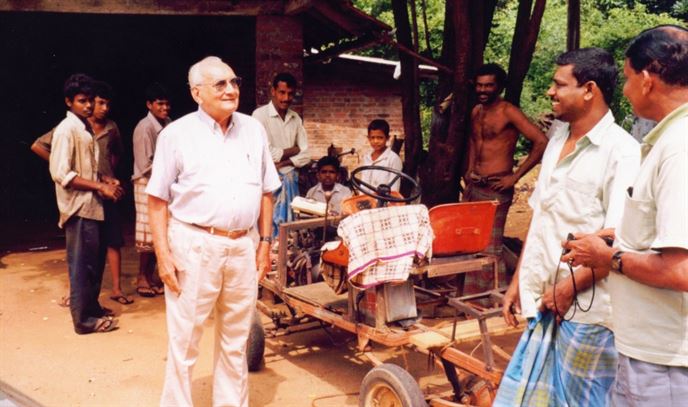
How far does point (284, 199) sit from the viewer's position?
729 cm

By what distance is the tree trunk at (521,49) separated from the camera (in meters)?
7.76

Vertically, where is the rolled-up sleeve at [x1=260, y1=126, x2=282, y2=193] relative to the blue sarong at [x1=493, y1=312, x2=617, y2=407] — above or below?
above

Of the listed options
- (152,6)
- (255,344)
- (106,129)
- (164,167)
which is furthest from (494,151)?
(152,6)

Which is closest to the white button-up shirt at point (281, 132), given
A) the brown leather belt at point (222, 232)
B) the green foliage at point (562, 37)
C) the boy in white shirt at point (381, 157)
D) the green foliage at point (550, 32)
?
the boy in white shirt at point (381, 157)

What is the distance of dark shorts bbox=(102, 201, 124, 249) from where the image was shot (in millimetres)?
6758

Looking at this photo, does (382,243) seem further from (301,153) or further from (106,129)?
(106,129)

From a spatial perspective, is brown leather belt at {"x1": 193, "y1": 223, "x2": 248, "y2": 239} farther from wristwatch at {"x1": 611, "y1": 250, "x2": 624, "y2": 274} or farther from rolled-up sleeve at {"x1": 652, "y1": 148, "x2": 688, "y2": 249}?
rolled-up sleeve at {"x1": 652, "y1": 148, "x2": 688, "y2": 249}

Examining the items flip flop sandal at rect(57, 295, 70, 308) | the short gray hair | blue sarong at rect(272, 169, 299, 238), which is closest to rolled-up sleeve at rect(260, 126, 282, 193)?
the short gray hair

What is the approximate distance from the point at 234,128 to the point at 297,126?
10.6ft

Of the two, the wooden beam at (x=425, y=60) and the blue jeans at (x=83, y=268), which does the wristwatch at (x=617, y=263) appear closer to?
the blue jeans at (x=83, y=268)

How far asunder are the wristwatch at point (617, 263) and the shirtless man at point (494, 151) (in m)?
4.02

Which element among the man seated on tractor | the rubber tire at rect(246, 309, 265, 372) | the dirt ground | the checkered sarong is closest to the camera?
the dirt ground

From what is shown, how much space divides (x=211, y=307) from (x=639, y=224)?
8.88 feet

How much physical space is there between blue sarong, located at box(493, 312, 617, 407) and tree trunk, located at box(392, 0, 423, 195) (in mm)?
5059
